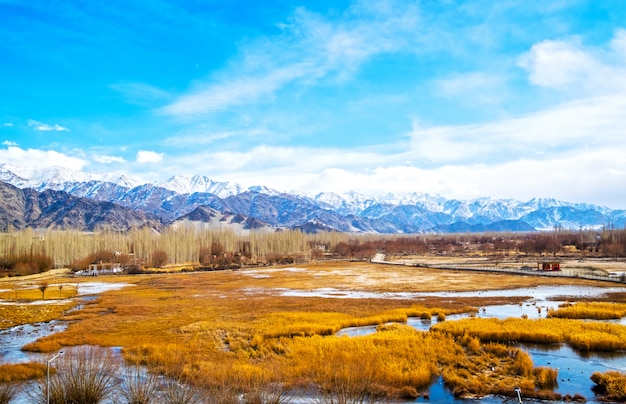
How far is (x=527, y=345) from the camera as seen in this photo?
31.7m

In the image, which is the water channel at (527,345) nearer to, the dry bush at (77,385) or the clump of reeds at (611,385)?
the clump of reeds at (611,385)

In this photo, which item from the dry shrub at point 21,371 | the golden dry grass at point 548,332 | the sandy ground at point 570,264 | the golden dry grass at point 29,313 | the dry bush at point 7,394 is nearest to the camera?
the dry bush at point 7,394

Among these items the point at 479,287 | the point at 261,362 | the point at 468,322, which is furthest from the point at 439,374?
the point at 479,287

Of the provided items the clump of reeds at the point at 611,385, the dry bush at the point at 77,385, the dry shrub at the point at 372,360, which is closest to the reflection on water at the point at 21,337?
the dry bush at the point at 77,385

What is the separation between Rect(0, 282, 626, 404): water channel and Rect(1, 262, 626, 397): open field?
1.06 meters

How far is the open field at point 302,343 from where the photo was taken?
76.1 feet

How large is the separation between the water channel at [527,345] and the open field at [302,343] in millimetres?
1061

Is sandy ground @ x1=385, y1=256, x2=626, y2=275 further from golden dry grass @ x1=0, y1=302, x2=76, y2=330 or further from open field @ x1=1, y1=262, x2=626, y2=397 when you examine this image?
golden dry grass @ x1=0, y1=302, x2=76, y2=330

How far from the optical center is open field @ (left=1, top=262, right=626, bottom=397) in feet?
76.1

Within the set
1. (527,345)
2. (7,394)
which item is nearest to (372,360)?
(527,345)

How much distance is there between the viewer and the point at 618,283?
72000mm

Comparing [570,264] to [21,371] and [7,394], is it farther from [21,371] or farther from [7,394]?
[7,394]

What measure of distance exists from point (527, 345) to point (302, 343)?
15.5 metres

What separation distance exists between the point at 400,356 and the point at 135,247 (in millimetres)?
165023
